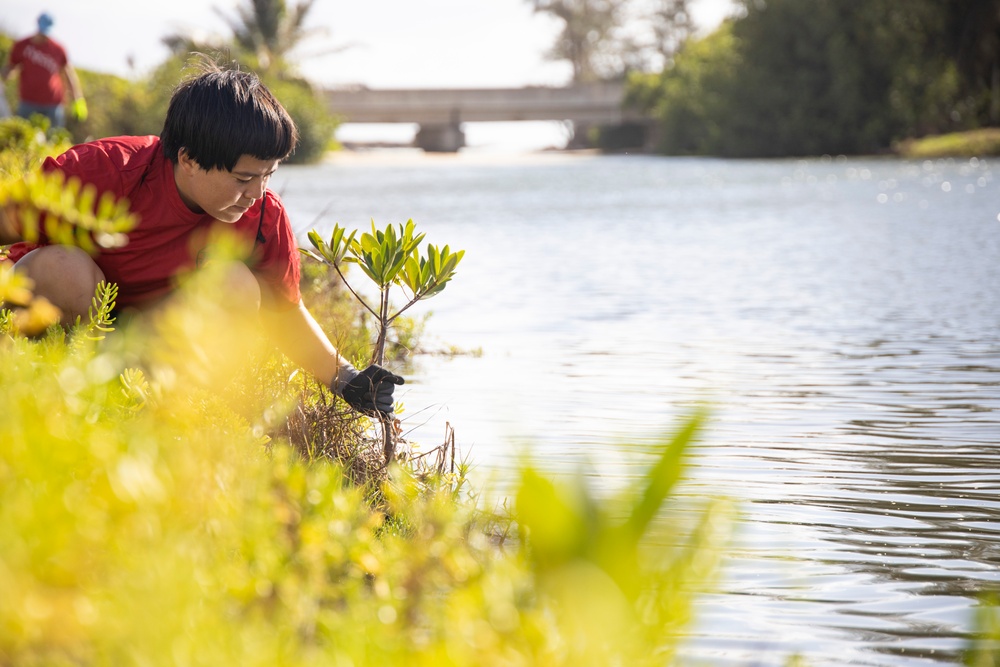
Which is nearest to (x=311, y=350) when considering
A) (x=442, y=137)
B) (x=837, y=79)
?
(x=837, y=79)

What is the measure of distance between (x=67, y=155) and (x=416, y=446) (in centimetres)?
145

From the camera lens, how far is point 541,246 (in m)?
17.0

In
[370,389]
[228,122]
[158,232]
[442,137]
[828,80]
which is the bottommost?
[442,137]

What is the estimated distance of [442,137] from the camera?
7875 centimetres

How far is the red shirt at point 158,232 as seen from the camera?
3.87 metres

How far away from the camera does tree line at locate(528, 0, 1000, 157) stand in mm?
49875

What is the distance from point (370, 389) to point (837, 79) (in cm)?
5202

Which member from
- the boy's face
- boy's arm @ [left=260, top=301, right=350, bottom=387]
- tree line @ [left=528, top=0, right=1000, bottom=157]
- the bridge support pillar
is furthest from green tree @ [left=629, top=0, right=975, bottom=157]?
the boy's face

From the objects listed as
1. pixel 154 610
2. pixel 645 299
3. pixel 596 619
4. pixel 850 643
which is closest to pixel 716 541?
pixel 596 619

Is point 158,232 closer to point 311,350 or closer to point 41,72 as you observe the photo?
point 311,350

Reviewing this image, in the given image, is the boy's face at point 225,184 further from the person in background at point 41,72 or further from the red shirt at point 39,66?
the red shirt at point 39,66

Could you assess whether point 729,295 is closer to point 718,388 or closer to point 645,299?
point 645,299

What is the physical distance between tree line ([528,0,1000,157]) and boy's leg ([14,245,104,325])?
5047 centimetres

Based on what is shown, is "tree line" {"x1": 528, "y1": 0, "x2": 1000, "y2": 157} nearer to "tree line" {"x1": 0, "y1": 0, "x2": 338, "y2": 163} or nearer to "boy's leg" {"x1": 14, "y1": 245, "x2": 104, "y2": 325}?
"tree line" {"x1": 0, "y1": 0, "x2": 338, "y2": 163}
